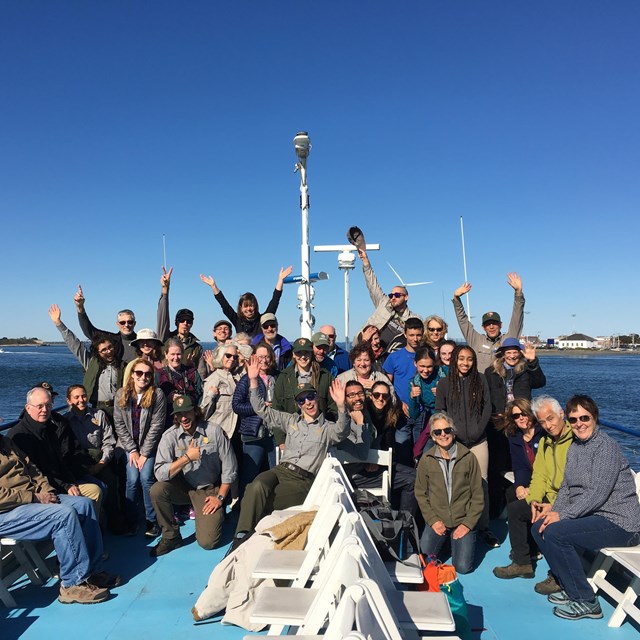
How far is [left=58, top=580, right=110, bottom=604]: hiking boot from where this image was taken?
3.75m

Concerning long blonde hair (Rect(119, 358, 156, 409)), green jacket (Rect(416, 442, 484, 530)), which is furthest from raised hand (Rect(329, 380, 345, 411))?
long blonde hair (Rect(119, 358, 156, 409))

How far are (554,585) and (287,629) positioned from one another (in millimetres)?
2008

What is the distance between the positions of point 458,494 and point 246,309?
3.35 meters

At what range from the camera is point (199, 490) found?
15.9ft

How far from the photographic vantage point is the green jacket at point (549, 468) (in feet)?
13.3

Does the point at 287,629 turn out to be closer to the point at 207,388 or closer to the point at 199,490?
the point at 199,490

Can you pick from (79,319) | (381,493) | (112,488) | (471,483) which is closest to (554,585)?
(471,483)

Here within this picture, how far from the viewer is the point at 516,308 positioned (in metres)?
6.07

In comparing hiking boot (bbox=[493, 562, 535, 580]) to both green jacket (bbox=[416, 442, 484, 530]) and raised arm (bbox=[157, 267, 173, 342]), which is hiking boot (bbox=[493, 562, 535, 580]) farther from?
raised arm (bbox=[157, 267, 173, 342])

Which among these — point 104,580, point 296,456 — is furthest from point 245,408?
point 104,580

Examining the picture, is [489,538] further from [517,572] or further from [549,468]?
[549,468]

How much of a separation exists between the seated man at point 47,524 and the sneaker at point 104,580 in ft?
0.16

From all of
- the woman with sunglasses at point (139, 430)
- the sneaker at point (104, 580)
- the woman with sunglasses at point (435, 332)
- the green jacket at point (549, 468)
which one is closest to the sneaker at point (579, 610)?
the green jacket at point (549, 468)

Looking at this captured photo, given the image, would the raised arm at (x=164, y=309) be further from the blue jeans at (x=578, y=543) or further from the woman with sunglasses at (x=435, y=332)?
the blue jeans at (x=578, y=543)
